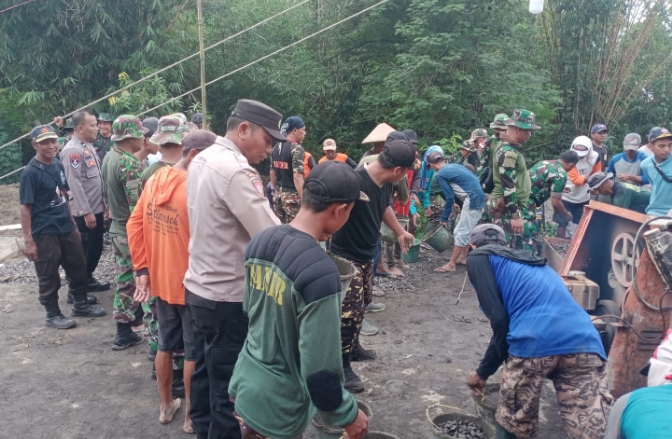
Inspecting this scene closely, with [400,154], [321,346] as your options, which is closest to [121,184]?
[400,154]

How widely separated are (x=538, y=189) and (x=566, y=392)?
3.93 m

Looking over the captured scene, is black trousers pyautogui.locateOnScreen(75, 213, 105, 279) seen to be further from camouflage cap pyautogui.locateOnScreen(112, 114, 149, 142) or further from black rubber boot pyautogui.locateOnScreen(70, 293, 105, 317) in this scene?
camouflage cap pyautogui.locateOnScreen(112, 114, 149, 142)

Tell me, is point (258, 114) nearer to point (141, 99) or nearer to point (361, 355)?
point (361, 355)

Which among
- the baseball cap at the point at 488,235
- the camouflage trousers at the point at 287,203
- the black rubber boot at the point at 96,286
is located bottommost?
the black rubber boot at the point at 96,286

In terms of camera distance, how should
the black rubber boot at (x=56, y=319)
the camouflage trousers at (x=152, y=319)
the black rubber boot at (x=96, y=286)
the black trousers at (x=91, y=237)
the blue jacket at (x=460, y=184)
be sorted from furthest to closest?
the blue jacket at (x=460, y=184) < the black rubber boot at (x=96, y=286) < the black trousers at (x=91, y=237) < the black rubber boot at (x=56, y=319) < the camouflage trousers at (x=152, y=319)

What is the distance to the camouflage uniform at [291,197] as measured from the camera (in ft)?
24.6

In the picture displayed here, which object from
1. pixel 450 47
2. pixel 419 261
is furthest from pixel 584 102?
pixel 419 261

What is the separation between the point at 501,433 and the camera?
11.0 feet

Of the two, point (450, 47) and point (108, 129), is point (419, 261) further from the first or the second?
point (450, 47)

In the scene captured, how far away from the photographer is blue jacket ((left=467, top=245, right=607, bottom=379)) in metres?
3.06

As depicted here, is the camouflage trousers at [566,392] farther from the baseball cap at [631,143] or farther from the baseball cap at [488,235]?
the baseball cap at [631,143]

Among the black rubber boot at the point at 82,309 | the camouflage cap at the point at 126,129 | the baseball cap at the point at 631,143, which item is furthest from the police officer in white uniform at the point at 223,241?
the baseball cap at the point at 631,143

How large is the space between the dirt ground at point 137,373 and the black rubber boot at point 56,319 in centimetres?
7

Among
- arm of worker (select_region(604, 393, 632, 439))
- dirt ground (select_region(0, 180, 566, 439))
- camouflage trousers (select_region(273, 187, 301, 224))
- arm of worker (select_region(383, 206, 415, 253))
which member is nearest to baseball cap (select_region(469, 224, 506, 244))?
arm of worker (select_region(383, 206, 415, 253))
